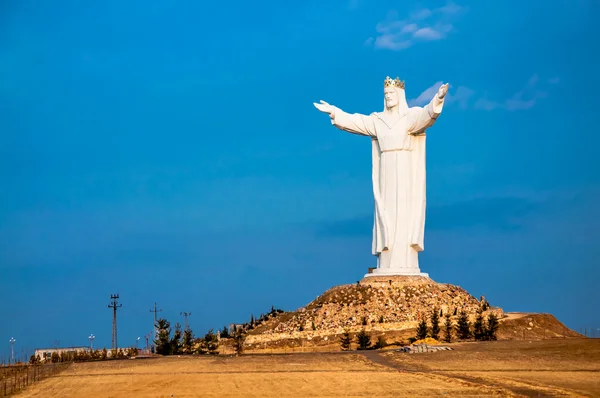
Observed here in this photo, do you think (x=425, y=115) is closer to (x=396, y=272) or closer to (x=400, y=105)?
(x=400, y=105)

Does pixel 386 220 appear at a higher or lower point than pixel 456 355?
higher

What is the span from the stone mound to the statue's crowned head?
7359 millimetres

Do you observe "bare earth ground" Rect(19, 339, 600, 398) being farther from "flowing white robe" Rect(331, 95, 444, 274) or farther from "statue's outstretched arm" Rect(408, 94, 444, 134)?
"statue's outstretched arm" Rect(408, 94, 444, 134)

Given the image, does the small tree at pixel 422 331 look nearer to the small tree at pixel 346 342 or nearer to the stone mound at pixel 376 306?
the stone mound at pixel 376 306

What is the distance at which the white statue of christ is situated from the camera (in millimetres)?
43169

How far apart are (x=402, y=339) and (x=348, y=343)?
8.17 ft

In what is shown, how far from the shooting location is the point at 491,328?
123 feet

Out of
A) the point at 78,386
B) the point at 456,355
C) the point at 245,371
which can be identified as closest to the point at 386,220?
the point at 456,355

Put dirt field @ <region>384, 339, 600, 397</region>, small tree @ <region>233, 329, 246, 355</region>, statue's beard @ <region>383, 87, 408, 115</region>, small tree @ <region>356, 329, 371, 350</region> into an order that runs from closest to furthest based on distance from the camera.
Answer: dirt field @ <region>384, 339, 600, 397</region>
small tree @ <region>356, 329, 371, 350</region>
small tree @ <region>233, 329, 246, 355</region>
statue's beard @ <region>383, 87, 408, 115</region>

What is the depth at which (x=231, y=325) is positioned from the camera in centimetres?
4641

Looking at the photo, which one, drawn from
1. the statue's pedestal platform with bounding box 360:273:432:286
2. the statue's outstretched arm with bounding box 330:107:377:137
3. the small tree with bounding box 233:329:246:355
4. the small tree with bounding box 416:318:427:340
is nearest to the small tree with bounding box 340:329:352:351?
the small tree with bounding box 416:318:427:340

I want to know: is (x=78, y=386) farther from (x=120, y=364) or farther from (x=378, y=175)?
(x=378, y=175)

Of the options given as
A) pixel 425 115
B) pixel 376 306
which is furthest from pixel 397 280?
pixel 425 115

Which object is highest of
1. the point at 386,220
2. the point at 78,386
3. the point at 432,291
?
the point at 386,220
